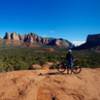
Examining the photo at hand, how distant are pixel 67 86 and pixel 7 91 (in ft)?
12.2

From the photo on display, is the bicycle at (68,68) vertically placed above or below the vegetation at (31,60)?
above

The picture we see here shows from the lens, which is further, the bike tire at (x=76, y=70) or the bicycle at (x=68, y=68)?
the bike tire at (x=76, y=70)

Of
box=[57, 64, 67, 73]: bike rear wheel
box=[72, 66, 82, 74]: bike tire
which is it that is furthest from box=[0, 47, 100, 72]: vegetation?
box=[72, 66, 82, 74]: bike tire

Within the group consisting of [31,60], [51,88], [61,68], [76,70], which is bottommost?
[31,60]

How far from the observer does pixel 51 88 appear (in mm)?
14195

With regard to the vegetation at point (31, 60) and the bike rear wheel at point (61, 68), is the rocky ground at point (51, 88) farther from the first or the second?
the vegetation at point (31, 60)

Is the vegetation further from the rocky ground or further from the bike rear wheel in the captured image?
the rocky ground

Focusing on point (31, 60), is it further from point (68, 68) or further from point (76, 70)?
point (68, 68)

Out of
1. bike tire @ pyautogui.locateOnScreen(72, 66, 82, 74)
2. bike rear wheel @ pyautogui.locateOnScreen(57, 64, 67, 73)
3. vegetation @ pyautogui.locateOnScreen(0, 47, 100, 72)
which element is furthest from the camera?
vegetation @ pyautogui.locateOnScreen(0, 47, 100, 72)

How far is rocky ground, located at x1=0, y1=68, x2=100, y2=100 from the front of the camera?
13.4 meters

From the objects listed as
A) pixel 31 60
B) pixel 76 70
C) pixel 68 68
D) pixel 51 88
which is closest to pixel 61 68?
pixel 68 68

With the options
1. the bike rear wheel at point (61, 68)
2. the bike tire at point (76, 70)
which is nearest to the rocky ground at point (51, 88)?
the bike tire at point (76, 70)

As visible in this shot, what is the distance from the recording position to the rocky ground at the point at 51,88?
13.4 meters

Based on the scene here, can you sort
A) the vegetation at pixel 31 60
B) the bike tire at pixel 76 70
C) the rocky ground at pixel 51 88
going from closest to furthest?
1. the rocky ground at pixel 51 88
2. the bike tire at pixel 76 70
3. the vegetation at pixel 31 60
